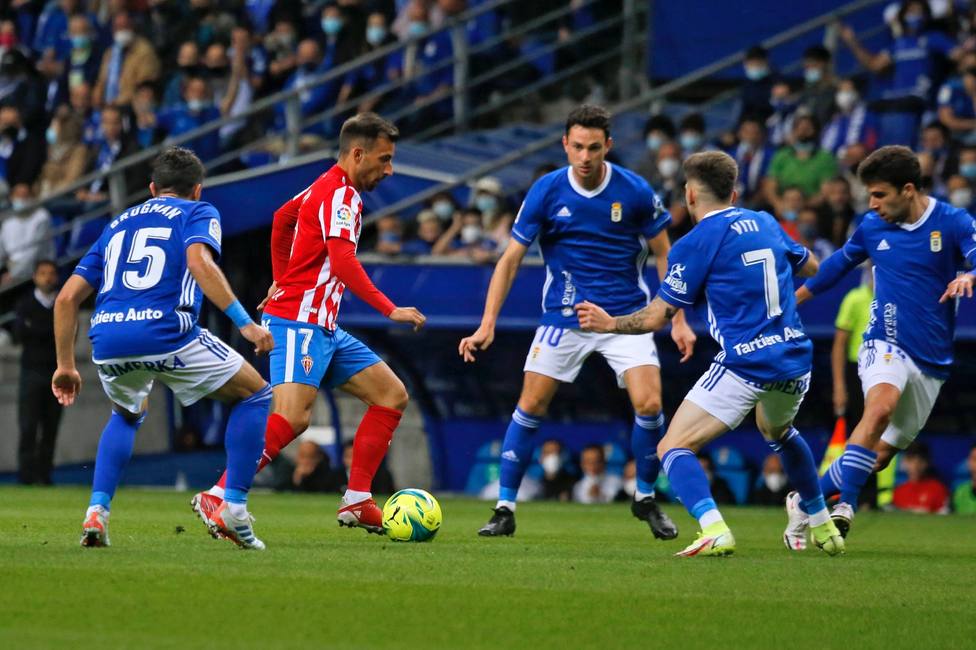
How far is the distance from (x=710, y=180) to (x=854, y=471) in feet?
7.13

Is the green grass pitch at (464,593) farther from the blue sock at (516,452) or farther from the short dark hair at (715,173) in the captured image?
the short dark hair at (715,173)

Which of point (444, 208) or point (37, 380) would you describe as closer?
point (37, 380)

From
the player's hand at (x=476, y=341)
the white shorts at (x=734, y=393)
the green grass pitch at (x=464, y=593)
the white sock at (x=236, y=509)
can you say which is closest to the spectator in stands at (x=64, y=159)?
the green grass pitch at (x=464, y=593)

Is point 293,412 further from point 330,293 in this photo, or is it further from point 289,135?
point 289,135

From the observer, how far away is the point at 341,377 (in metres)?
9.66

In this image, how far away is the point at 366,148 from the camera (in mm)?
9445

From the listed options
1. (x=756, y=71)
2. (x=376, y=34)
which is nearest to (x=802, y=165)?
(x=756, y=71)

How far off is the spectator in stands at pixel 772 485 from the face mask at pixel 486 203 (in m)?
3.80

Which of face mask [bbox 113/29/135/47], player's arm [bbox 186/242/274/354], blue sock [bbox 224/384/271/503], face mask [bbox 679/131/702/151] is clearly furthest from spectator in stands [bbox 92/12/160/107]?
player's arm [bbox 186/242/274/354]

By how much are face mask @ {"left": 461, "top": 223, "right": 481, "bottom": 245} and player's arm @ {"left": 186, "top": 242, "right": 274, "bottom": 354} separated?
907 cm

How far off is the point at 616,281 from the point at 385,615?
457 cm

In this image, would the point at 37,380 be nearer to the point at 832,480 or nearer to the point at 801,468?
the point at 832,480

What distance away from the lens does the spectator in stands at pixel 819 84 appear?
18281 millimetres

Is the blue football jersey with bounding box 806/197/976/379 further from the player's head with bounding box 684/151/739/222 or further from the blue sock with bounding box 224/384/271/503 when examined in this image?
the blue sock with bounding box 224/384/271/503
